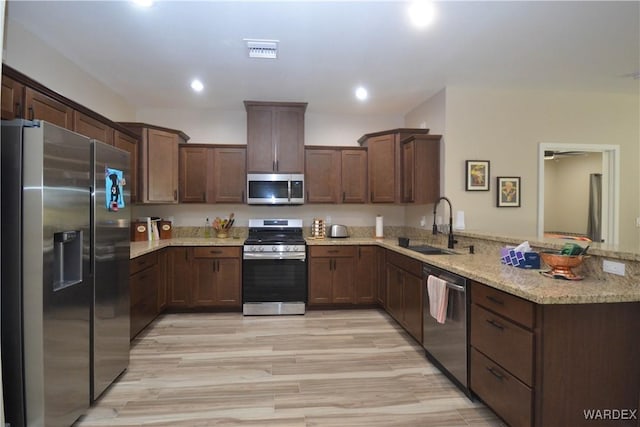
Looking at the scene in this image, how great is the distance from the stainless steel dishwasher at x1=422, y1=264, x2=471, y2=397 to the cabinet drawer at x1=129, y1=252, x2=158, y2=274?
108 inches

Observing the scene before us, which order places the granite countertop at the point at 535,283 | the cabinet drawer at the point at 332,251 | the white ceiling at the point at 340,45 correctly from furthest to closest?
the cabinet drawer at the point at 332,251, the white ceiling at the point at 340,45, the granite countertop at the point at 535,283

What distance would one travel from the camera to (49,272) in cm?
160

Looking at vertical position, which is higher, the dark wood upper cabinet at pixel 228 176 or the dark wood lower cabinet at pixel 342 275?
the dark wood upper cabinet at pixel 228 176

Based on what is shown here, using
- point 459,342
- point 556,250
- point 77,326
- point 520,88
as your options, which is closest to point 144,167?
point 77,326

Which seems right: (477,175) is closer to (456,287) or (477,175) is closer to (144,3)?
(456,287)

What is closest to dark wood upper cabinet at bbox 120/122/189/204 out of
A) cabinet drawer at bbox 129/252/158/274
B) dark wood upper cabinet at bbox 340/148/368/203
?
cabinet drawer at bbox 129/252/158/274

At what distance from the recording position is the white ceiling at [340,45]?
2.18 m

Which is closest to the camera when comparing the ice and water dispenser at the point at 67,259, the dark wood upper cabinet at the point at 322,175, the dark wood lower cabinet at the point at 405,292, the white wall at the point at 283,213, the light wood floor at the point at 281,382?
the ice and water dispenser at the point at 67,259

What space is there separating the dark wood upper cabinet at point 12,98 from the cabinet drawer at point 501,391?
10.7ft

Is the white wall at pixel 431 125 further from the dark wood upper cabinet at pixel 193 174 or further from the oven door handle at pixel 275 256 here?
the dark wood upper cabinet at pixel 193 174

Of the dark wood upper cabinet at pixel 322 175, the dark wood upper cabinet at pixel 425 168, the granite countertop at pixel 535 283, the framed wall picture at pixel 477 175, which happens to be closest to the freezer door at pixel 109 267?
the dark wood upper cabinet at pixel 322 175

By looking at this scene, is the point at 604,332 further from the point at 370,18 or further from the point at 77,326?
the point at 77,326

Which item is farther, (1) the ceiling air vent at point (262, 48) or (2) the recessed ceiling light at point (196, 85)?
(2) the recessed ceiling light at point (196, 85)

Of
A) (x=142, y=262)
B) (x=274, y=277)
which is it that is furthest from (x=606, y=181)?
(x=142, y=262)
